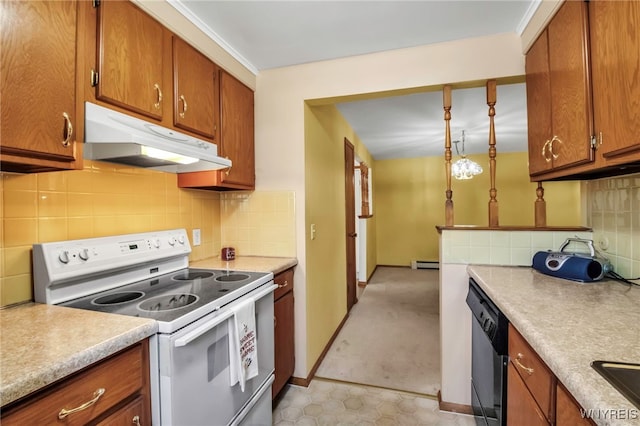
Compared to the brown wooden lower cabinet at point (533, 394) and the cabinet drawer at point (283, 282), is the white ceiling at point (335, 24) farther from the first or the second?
the brown wooden lower cabinet at point (533, 394)

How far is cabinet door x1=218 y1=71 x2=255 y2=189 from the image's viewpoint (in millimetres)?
1848

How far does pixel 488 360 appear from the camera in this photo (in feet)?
4.35

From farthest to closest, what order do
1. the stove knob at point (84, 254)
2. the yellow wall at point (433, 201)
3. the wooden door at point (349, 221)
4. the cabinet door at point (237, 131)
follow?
1. the yellow wall at point (433, 201)
2. the wooden door at point (349, 221)
3. the cabinet door at point (237, 131)
4. the stove knob at point (84, 254)

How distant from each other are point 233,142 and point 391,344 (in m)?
2.28

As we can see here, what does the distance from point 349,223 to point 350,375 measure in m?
1.82

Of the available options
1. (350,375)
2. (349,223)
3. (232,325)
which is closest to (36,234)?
(232,325)

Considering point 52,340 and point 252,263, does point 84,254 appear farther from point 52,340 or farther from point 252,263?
point 252,263

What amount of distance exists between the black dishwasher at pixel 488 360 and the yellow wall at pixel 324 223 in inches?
42.9

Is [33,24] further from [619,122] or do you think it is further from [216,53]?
[619,122]

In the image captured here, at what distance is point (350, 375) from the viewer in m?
2.20

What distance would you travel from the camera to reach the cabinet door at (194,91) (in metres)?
1.51

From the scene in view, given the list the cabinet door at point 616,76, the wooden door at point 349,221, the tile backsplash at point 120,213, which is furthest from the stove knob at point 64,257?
the wooden door at point 349,221

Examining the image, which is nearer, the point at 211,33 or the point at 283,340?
the point at 211,33

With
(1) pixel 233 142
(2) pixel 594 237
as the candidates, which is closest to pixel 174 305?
(1) pixel 233 142
